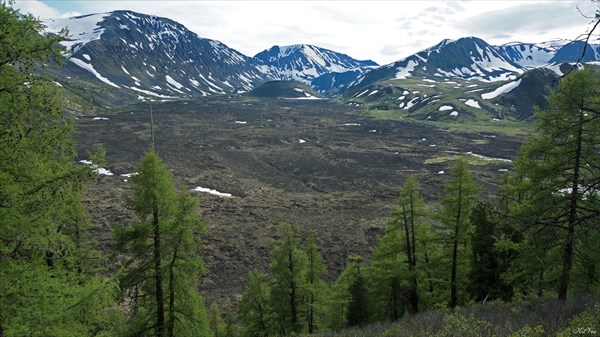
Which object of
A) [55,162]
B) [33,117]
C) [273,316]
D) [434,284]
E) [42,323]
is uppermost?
[33,117]

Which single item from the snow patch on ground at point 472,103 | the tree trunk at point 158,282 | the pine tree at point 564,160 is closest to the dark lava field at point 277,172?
the tree trunk at point 158,282

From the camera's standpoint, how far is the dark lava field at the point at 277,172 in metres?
36.8

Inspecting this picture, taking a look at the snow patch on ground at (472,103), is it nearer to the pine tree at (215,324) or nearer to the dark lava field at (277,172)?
the dark lava field at (277,172)

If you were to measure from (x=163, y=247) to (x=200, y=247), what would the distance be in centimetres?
123

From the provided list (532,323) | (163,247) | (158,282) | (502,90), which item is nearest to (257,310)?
(158,282)

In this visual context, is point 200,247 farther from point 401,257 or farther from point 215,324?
point 401,257

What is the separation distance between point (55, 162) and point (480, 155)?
82289mm

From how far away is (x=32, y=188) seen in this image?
649 centimetres

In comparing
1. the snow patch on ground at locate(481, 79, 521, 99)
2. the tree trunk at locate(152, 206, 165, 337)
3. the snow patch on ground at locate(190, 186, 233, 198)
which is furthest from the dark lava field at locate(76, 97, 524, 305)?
the snow patch on ground at locate(481, 79, 521, 99)

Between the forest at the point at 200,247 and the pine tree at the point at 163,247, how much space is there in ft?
0.14

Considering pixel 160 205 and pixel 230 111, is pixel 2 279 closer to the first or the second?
pixel 160 205

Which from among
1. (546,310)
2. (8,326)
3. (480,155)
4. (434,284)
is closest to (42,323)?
(8,326)

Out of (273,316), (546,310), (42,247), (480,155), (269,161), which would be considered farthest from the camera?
(480,155)

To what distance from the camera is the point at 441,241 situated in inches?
697
